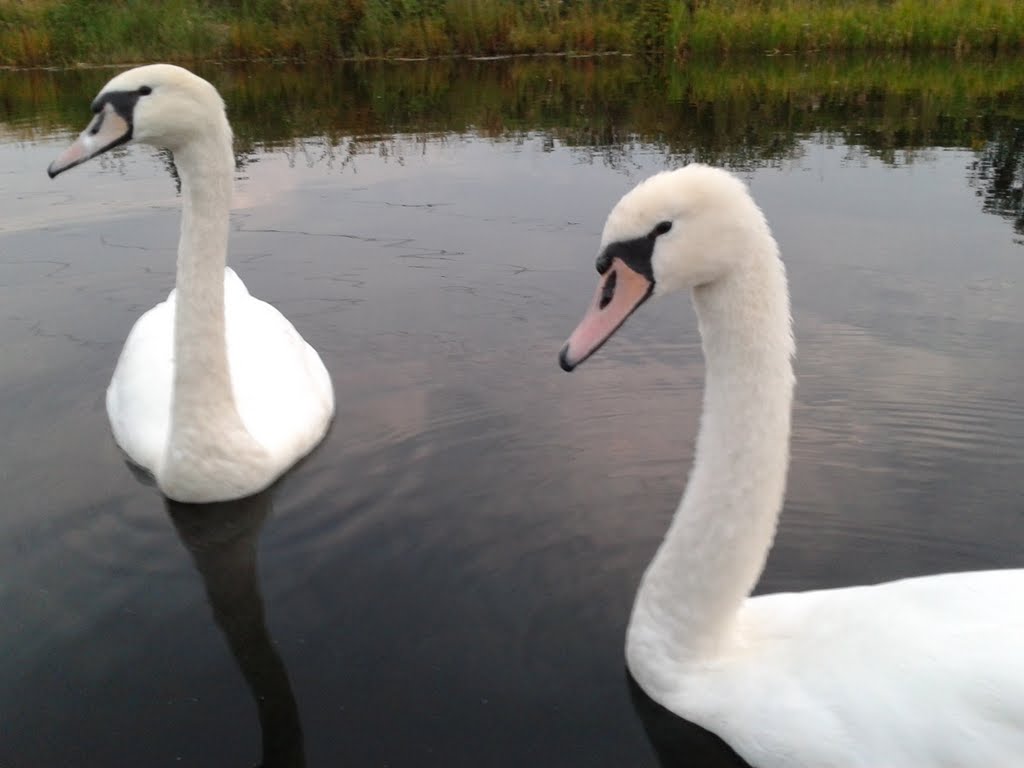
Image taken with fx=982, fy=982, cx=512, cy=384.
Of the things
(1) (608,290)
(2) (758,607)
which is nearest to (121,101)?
(1) (608,290)

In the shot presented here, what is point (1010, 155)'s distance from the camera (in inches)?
395

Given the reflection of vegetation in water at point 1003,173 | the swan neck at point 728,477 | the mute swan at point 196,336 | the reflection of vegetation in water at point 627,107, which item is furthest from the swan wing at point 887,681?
the reflection of vegetation in water at point 627,107

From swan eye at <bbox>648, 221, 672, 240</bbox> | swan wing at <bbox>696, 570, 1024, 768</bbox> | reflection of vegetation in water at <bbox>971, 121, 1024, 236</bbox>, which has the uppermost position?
Result: swan eye at <bbox>648, 221, 672, 240</bbox>

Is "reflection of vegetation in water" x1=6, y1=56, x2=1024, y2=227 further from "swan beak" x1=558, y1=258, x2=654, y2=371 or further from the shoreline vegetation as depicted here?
"swan beak" x1=558, y1=258, x2=654, y2=371

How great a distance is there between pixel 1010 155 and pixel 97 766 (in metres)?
10.2

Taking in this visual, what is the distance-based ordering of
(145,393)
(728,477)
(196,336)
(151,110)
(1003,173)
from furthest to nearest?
(1003,173) → (145,393) → (196,336) → (151,110) → (728,477)

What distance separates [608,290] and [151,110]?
2386mm

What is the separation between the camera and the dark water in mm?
2961

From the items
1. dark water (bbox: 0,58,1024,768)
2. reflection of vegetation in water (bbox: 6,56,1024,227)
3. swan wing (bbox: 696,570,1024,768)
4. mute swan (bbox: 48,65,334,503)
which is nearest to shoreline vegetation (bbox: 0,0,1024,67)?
reflection of vegetation in water (bbox: 6,56,1024,227)

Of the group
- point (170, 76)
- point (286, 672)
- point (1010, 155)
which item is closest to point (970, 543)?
point (286, 672)

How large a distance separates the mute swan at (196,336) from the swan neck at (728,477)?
2.09 metres

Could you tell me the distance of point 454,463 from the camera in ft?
14.5

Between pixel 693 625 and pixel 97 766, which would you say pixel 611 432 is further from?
pixel 97 766

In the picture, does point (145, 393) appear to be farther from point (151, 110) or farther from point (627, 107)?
point (627, 107)
